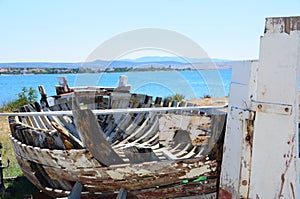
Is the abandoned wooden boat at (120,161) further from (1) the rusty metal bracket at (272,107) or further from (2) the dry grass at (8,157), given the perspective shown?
(2) the dry grass at (8,157)

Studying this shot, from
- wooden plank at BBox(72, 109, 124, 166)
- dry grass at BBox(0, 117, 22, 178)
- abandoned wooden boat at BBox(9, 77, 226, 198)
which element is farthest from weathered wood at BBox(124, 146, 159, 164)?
dry grass at BBox(0, 117, 22, 178)

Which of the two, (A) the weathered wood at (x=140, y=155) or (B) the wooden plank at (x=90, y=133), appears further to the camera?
(A) the weathered wood at (x=140, y=155)

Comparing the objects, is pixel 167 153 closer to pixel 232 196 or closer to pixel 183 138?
pixel 183 138

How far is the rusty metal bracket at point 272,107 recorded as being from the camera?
73.4 inches

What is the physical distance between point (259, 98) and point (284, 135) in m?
0.25

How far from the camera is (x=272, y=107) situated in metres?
1.91

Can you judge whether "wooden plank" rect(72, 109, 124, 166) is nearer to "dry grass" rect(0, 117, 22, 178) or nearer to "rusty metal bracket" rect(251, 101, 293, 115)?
"rusty metal bracket" rect(251, 101, 293, 115)

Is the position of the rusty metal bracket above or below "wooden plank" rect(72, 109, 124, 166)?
above

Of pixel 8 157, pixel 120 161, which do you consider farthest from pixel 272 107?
pixel 8 157

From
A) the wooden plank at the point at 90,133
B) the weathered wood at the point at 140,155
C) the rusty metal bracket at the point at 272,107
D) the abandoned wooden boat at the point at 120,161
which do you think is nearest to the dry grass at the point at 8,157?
the abandoned wooden boat at the point at 120,161

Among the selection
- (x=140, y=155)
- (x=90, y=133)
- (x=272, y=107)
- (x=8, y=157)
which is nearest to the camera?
(x=272, y=107)

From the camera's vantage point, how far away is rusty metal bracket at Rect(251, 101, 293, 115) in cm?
186

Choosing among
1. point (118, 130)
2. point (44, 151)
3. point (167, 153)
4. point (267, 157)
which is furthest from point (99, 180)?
point (118, 130)

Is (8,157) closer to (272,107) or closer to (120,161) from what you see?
(120,161)
